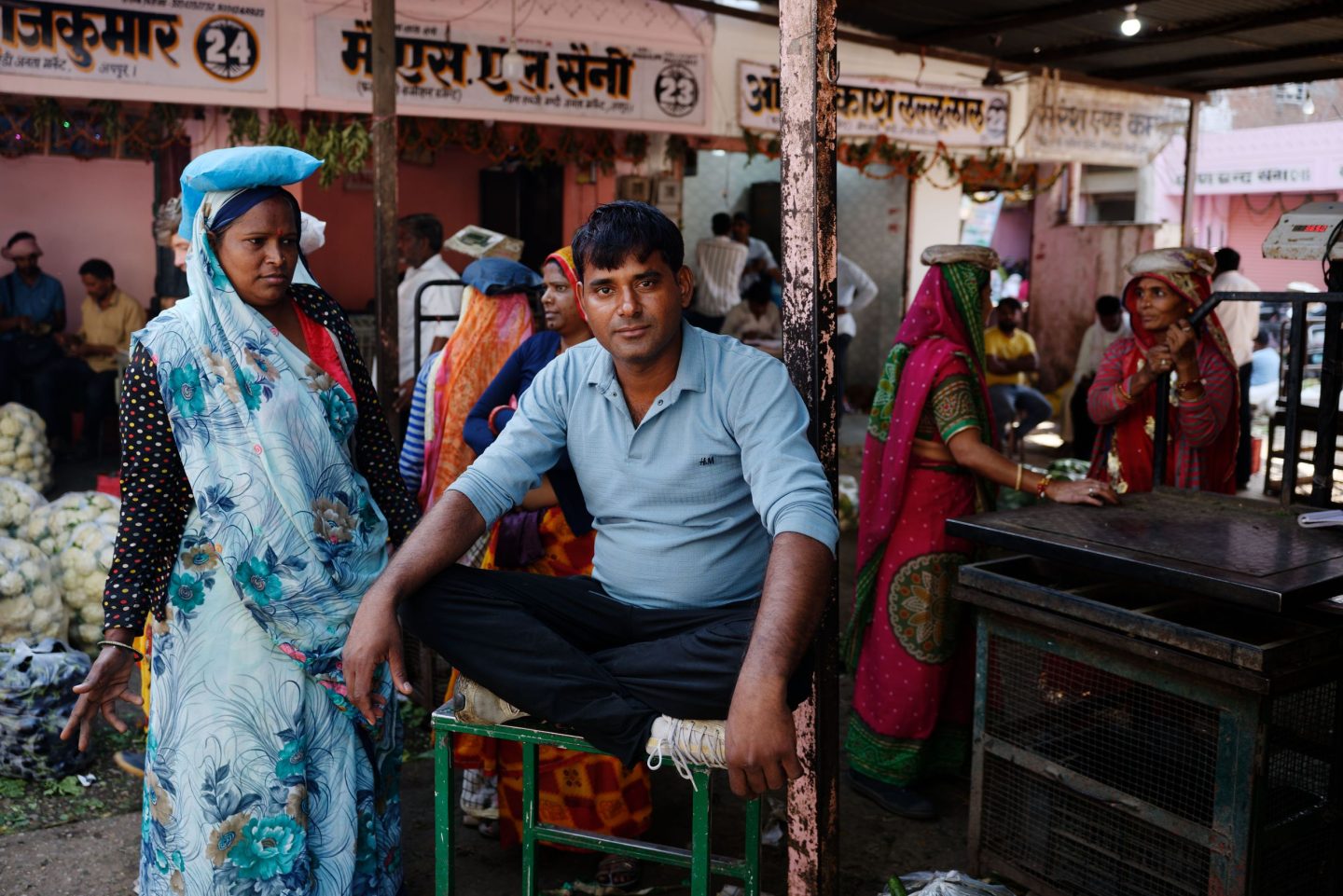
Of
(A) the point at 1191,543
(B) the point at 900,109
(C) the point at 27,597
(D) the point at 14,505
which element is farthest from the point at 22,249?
(A) the point at 1191,543

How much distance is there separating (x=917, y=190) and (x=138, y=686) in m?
9.30

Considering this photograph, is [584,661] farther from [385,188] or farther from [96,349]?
[96,349]

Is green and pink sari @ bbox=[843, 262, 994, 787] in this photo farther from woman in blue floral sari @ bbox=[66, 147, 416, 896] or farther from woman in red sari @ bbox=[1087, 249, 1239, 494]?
woman in blue floral sari @ bbox=[66, 147, 416, 896]

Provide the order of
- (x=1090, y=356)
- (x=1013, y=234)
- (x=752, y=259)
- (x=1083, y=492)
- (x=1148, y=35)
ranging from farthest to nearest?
1. (x=1013, y=234)
2. (x=752, y=259)
3. (x=1090, y=356)
4. (x=1148, y=35)
5. (x=1083, y=492)

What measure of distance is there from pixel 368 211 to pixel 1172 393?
9.36 m

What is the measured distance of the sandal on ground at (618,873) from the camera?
3238 millimetres

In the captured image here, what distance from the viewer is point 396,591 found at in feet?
6.73

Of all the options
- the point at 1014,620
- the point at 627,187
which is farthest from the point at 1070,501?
the point at 627,187

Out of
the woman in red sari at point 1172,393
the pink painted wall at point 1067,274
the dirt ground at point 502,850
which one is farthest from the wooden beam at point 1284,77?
the dirt ground at point 502,850

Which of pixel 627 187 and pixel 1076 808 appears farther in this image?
pixel 627 187

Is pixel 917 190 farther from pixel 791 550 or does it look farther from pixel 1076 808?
pixel 791 550

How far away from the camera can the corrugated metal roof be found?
6926 mm

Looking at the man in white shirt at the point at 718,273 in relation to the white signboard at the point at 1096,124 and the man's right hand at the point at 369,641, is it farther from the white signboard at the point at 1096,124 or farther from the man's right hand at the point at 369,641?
the man's right hand at the point at 369,641

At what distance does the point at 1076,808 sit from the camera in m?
2.89
